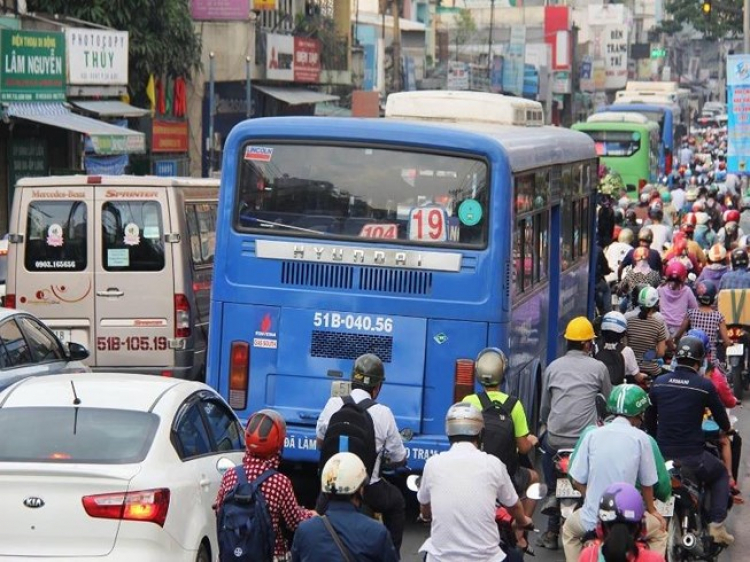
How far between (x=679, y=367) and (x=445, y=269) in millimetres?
2121

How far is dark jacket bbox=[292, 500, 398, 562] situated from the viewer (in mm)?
6762

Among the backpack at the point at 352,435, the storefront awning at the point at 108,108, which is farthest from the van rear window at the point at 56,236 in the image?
the storefront awning at the point at 108,108

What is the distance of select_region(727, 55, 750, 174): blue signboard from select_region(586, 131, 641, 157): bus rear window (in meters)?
15.7

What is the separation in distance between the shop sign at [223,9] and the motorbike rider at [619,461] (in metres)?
30.9

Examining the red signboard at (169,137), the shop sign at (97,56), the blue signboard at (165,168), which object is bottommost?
the blue signboard at (165,168)

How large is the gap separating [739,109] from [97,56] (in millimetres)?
12298

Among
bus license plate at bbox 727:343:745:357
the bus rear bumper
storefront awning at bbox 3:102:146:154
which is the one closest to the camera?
the bus rear bumper

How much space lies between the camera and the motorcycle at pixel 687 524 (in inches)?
396

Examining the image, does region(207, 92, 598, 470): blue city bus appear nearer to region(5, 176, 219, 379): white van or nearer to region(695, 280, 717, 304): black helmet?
region(5, 176, 219, 379): white van

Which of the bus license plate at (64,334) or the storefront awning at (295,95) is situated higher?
the storefront awning at (295,95)

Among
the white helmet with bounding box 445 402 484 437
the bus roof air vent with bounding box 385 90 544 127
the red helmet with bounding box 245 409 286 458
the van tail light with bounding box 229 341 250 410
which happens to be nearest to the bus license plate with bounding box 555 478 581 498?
the white helmet with bounding box 445 402 484 437

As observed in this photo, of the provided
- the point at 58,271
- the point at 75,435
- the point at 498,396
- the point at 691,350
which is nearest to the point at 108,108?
the point at 58,271

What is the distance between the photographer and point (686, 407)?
1062 centimetres

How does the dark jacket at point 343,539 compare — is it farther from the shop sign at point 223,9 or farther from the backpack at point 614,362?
the shop sign at point 223,9
